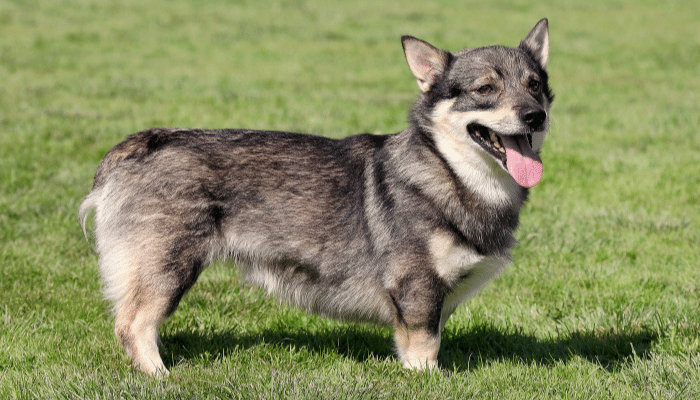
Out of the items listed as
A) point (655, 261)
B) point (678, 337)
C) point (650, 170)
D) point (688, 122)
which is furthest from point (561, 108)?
point (678, 337)

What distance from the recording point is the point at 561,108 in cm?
1106

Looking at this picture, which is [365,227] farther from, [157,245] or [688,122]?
[688,122]

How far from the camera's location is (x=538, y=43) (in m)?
4.30

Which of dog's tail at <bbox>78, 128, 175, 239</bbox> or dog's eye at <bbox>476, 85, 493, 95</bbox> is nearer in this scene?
dog's eye at <bbox>476, 85, 493, 95</bbox>

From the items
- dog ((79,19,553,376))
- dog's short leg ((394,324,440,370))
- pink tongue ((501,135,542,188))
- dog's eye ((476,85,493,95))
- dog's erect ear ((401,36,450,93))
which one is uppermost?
dog's erect ear ((401,36,450,93))

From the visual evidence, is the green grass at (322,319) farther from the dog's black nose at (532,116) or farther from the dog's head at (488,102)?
the dog's black nose at (532,116)

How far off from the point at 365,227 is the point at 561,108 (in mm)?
8032

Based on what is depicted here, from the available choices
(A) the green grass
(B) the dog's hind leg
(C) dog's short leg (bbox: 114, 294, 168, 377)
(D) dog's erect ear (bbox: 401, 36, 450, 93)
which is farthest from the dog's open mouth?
(C) dog's short leg (bbox: 114, 294, 168, 377)

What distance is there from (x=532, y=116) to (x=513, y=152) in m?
0.24

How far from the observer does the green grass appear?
146 inches

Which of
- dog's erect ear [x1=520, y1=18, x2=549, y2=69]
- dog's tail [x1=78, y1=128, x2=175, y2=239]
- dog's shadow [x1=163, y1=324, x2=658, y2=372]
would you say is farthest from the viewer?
dog's erect ear [x1=520, y1=18, x2=549, y2=69]

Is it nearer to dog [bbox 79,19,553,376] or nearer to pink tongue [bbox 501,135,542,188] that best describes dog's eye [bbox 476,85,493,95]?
dog [bbox 79,19,553,376]

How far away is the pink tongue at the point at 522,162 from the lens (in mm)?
3713

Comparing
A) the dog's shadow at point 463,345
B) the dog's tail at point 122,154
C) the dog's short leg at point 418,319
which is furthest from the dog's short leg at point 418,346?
the dog's tail at point 122,154
